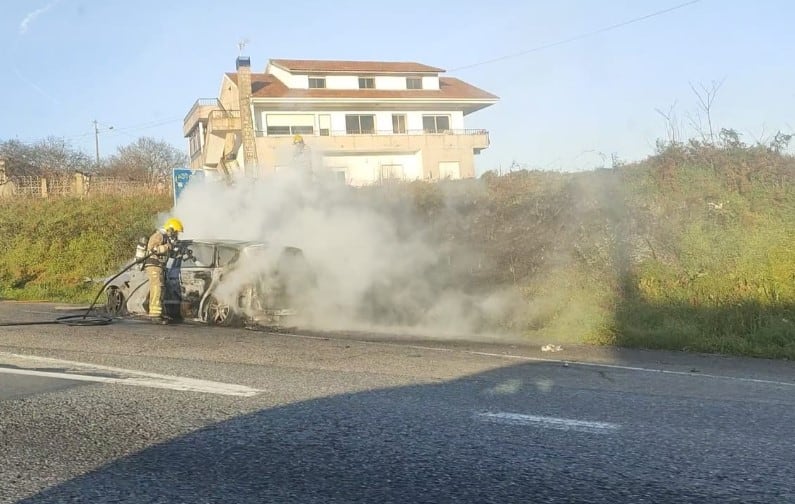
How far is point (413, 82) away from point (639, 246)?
1229 inches

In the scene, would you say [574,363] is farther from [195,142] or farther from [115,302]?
[195,142]

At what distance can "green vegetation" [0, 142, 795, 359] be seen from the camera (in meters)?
10.8

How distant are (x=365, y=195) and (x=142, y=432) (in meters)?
10.0

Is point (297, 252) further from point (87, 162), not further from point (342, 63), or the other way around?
point (87, 162)

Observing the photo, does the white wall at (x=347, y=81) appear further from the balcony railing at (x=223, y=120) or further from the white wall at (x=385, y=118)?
the balcony railing at (x=223, y=120)

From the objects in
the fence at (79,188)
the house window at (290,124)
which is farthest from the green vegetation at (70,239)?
the house window at (290,124)

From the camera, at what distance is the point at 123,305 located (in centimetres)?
1307

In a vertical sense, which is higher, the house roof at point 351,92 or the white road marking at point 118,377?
the house roof at point 351,92

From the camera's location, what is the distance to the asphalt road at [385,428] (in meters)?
3.80

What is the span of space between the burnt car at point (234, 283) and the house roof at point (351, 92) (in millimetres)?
27164

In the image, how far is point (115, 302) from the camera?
43.5 ft

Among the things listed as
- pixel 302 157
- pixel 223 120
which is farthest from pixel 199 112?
pixel 302 157

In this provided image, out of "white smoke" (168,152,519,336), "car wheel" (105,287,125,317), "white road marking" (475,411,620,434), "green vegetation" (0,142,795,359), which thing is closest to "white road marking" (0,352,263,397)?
"white road marking" (475,411,620,434)

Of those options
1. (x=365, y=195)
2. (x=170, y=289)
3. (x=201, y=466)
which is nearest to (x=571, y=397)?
(x=201, y=466)
